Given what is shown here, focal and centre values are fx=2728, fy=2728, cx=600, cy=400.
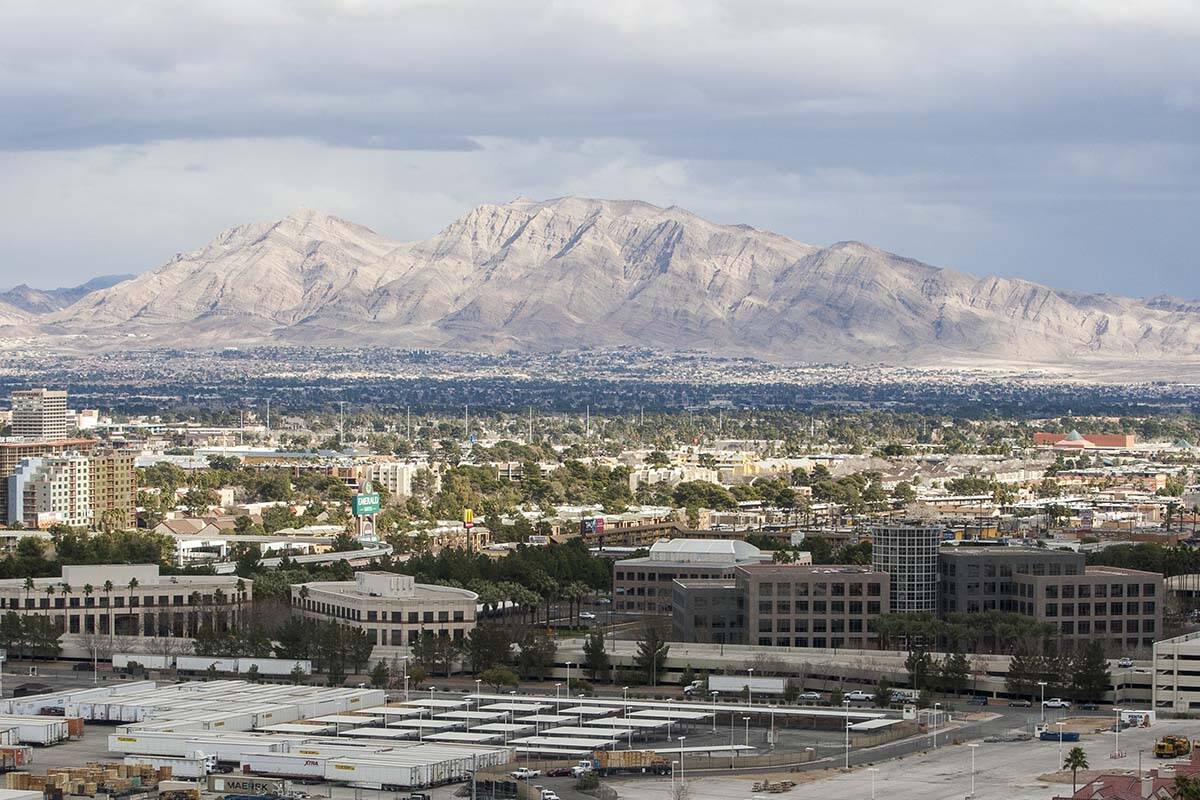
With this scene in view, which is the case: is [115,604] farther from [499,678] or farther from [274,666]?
[499,678]

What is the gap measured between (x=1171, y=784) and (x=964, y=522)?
10747 cm

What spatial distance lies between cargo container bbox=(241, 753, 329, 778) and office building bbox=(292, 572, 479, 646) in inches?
1221

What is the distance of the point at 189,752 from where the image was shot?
95.3 m

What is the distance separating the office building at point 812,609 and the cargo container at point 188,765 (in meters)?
39.6

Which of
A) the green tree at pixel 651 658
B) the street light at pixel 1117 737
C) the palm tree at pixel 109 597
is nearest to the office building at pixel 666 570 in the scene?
the green tree at pixel 651 658

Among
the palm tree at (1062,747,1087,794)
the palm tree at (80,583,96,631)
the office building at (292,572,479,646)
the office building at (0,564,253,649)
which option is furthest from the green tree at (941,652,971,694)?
the palm tree at (80,583,96,631)

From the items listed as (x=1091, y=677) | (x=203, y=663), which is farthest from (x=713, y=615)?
(x=203, y=663)

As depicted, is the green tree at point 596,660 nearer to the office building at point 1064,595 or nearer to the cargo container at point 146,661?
the cargo container at point 146,661

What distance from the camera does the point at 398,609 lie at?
128 metres

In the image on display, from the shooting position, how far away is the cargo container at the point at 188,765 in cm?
9362

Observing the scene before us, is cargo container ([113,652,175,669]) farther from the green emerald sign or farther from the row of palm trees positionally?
the green emerald sign

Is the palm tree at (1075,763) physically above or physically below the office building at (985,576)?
below

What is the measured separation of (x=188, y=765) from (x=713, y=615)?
134ft

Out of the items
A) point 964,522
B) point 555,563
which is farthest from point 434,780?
point 964,522
